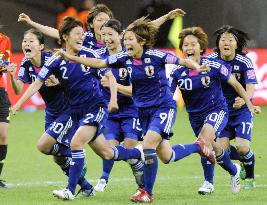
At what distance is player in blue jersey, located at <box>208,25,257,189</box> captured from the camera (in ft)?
41.1

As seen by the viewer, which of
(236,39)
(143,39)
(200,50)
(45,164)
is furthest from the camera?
(45,164)

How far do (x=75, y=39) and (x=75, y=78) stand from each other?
427 mm

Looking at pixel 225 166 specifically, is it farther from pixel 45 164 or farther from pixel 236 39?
pixel 45 164

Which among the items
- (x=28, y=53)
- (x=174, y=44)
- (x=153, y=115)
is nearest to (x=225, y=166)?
(x=153, y=115)

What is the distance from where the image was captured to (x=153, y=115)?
36.7 feet

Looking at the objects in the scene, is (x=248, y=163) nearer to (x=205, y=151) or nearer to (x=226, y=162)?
(x=226, y=162)

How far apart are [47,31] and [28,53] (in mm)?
1729

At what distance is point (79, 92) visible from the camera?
1119cm

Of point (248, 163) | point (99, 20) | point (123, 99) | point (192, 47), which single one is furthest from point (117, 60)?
point (248, 163)

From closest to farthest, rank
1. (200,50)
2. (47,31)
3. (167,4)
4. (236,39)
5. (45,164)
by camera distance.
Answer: (200,50)
(236,39)
(47,31)
(45,164)
(167,4)

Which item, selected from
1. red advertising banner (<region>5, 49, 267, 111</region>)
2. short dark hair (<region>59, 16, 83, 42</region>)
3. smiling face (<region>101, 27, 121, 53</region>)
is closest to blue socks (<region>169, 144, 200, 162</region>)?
smiling face (<region>101, 27, 121, 53</region>)

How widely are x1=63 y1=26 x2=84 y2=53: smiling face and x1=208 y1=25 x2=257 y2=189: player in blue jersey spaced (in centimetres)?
199

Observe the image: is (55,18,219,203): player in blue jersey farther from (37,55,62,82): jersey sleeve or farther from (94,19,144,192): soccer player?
(94,19,144,192): soccer player

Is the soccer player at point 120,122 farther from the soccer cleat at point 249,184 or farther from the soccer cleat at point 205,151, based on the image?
the soccer cleat at point 249,184
